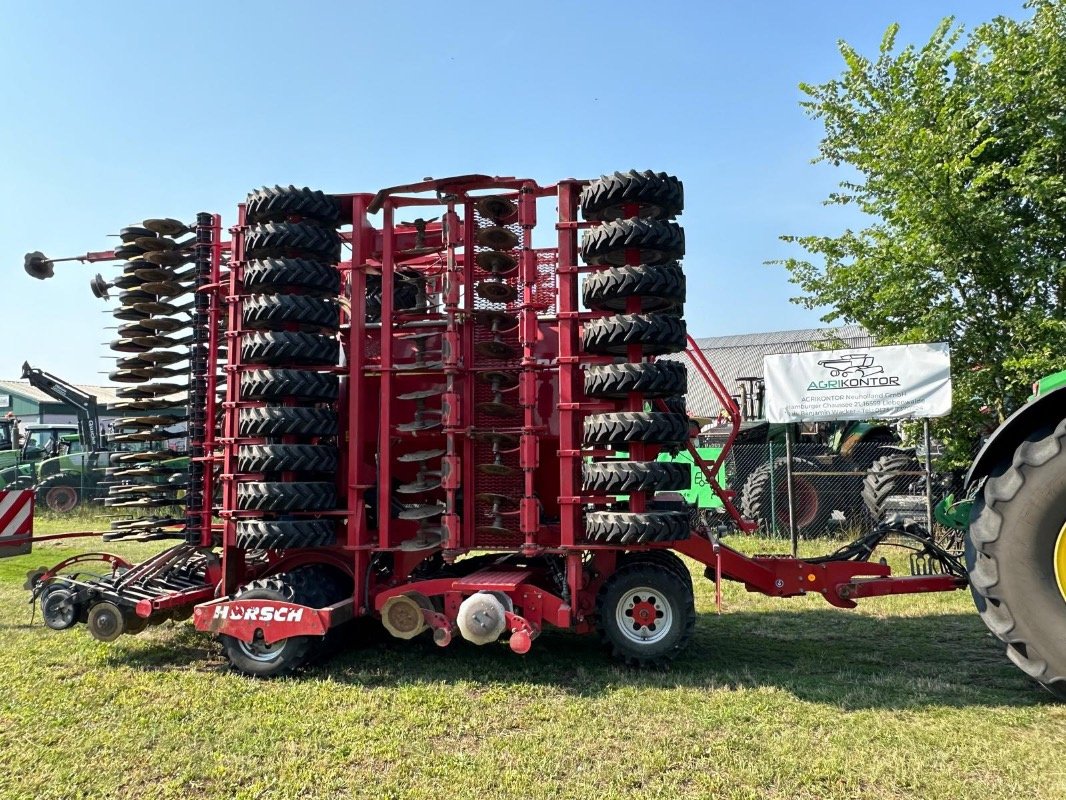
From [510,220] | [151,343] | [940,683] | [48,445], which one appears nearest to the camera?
[940,683]

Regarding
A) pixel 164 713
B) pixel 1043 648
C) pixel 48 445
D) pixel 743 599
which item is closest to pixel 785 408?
pixel 743 599

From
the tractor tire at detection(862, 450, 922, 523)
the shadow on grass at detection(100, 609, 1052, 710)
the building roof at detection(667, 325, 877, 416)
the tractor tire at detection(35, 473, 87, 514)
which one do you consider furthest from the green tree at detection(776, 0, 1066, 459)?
the building roof at detection(667, 325, 877, 416)

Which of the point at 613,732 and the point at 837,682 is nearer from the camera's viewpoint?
the point at 613,732

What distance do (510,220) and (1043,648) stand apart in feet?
13.5

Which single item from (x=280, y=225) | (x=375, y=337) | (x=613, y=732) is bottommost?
(x=613, y=732)

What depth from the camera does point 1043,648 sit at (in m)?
3.96

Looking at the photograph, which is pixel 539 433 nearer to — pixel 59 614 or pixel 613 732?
pixel 613 732

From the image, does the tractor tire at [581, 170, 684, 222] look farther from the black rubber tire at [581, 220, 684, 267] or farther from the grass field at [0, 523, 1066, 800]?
the grass field at [0, 523, 1066, 800]

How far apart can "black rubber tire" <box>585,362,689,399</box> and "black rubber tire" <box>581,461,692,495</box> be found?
17.4 inches

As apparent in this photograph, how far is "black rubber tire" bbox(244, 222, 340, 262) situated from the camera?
5367 millimetres

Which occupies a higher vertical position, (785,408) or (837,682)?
(785,408)

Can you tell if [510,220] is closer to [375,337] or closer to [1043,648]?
[375,337]

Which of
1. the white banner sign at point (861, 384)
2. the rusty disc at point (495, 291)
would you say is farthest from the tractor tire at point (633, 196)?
the white banner sign at point (861, 384)

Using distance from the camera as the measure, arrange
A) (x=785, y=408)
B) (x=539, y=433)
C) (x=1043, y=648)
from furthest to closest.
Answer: (x=785, y=408) < (x=539, y=433) < (x=1043, y=648)
